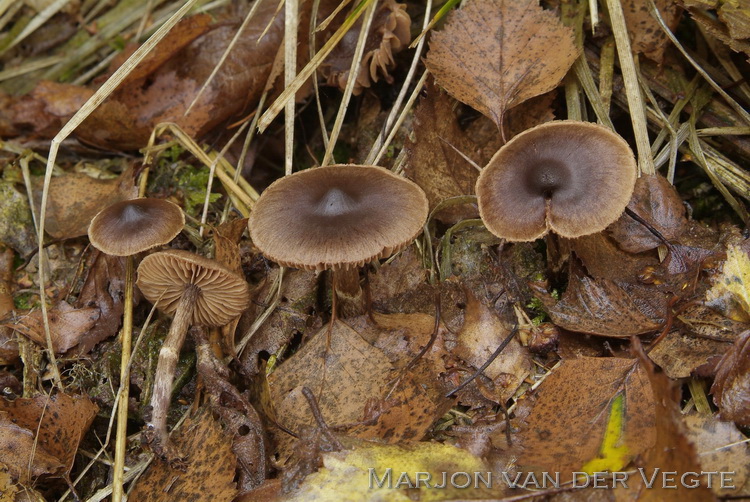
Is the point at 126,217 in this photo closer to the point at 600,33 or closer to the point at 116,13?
the point at 116,13

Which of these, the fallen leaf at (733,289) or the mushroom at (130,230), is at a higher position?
the fallen leaf at (733,289)

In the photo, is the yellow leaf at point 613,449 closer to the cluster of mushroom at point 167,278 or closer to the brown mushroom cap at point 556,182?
the brown mushroom cap at point 556,182

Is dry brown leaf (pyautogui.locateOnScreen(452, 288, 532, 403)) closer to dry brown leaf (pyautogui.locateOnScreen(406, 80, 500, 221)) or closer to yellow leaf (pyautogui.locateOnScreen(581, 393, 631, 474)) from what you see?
yellow leaf (pyautogui.locateOnScreen(581, 393, 631, 474))

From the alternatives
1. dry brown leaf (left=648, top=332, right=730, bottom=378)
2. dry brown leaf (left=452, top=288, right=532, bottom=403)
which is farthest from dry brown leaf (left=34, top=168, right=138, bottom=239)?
dry brown leaf (left=648, top=332, right=730, bottom=378)

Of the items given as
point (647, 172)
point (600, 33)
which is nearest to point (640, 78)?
point (600, 33)

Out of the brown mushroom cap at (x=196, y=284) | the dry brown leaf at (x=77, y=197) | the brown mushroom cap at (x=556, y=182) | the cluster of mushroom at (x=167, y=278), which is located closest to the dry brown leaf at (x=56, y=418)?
the cluster of mushroom at (x=167, y=278)

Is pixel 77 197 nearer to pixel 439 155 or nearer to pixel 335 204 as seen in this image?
pixel 335 204
